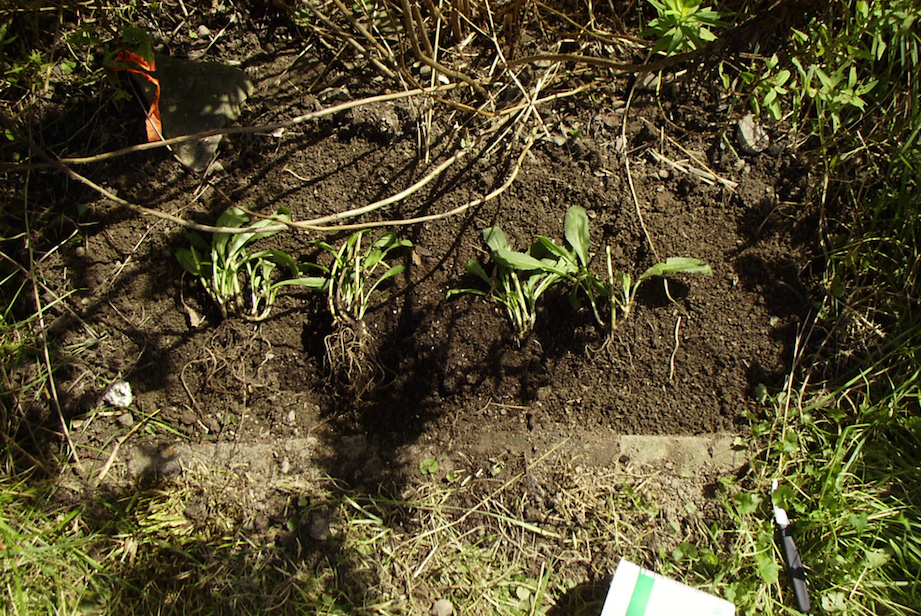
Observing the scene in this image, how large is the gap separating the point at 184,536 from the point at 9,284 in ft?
2.78

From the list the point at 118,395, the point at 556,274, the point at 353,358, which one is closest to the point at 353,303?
the point at 353,358

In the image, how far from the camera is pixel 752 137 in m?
1.68

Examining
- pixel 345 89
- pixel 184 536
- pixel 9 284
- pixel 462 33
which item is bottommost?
pixel 184 536

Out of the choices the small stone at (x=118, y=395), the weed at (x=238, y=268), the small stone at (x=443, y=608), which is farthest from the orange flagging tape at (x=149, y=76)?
the small stone at (x=443, y=608)

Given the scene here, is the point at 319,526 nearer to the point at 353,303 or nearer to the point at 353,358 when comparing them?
the point at 353,358

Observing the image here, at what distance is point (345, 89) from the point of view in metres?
1.69

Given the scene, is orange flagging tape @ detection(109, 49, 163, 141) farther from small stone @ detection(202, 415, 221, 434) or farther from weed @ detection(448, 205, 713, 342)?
weed @ detection(448, 205, 713, 342)

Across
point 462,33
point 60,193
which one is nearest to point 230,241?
point 60,193

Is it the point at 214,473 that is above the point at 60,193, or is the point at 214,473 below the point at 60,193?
below

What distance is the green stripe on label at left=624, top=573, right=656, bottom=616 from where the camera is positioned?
1515mm

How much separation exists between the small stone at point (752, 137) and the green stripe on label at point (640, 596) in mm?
1207

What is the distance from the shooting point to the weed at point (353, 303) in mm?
1588

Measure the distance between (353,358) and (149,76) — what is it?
93 cm

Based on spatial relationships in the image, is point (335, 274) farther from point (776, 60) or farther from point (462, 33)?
point (776, 60)
